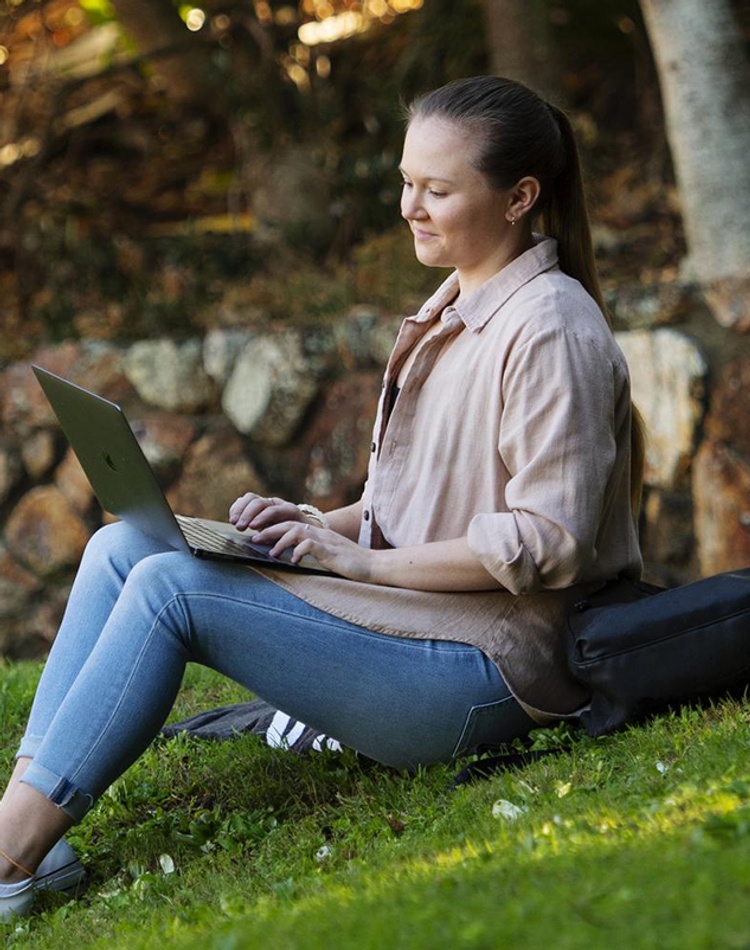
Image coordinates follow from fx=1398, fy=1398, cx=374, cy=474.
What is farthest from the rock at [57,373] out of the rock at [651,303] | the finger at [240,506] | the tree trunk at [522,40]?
the finger at [240,506]

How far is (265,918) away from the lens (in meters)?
2.07

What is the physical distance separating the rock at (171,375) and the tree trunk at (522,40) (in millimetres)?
1688

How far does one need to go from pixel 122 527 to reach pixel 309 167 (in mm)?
3623

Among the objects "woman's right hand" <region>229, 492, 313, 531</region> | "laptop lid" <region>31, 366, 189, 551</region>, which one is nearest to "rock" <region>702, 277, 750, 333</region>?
"woman's right hand" <region>229, 492, 313, 531</region>

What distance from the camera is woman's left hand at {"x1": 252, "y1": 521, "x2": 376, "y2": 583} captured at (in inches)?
106

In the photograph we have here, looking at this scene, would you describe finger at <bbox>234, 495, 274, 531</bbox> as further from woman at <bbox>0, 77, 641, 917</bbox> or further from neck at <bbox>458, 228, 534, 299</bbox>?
neck at <bbox>458, 228, 534, 299</bbox>

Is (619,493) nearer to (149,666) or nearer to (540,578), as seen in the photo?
(540,578)

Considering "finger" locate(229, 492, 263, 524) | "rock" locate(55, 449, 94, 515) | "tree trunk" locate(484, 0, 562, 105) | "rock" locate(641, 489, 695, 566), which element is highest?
"tree trunk" locate(484, 0, 562, 105)

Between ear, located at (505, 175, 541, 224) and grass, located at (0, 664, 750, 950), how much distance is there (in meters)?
1.03

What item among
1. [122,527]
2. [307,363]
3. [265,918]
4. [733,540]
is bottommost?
[733,540]

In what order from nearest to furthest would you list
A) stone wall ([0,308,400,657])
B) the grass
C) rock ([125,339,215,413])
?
the grass
stone wall ([0,308,400,657])
rock ([125,339,215,413])

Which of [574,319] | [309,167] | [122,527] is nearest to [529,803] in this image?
[574,319]

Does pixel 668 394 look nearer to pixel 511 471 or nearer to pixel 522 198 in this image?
pixel 522 198

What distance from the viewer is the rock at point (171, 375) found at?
18.7 feet
